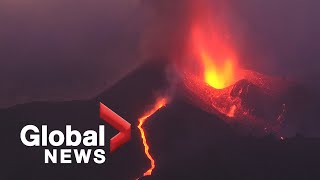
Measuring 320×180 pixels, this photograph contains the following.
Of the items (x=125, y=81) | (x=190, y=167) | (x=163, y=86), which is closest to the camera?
(x=190, y=167)

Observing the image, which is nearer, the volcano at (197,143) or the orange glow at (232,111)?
the volcano at (197,143)

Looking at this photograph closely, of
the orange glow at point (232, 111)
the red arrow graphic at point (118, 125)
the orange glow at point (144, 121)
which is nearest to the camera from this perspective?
the red arrow graphic at point (118, 125)

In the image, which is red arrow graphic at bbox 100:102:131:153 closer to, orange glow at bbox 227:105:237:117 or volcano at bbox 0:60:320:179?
volcano at bbox 0:60:320:179

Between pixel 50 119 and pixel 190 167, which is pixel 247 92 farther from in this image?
pixel 50 119

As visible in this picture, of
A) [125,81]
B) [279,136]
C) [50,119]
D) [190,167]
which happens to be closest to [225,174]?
[190,167]

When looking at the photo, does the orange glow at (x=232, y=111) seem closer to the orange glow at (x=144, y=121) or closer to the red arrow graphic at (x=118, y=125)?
the orange glow at (x=144, y=121)

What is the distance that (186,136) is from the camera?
33656mm

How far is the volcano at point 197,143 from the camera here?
32.3 meters

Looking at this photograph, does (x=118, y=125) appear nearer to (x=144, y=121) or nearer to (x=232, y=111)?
(x=144, y=121)

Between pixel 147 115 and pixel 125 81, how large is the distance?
511 centimetres

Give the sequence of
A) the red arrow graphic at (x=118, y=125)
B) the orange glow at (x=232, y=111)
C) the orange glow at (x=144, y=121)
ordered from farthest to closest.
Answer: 1. the orange glow at (x=232, y=111)
2. the orange glow at (x=144, y=121)
3. the red arrow graphic at (x=118, y=125)

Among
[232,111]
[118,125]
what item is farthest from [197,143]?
[118,125]

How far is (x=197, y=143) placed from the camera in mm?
33156

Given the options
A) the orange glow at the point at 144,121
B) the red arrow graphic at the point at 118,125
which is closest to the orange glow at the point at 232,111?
the orange glow at the point at 144,121
